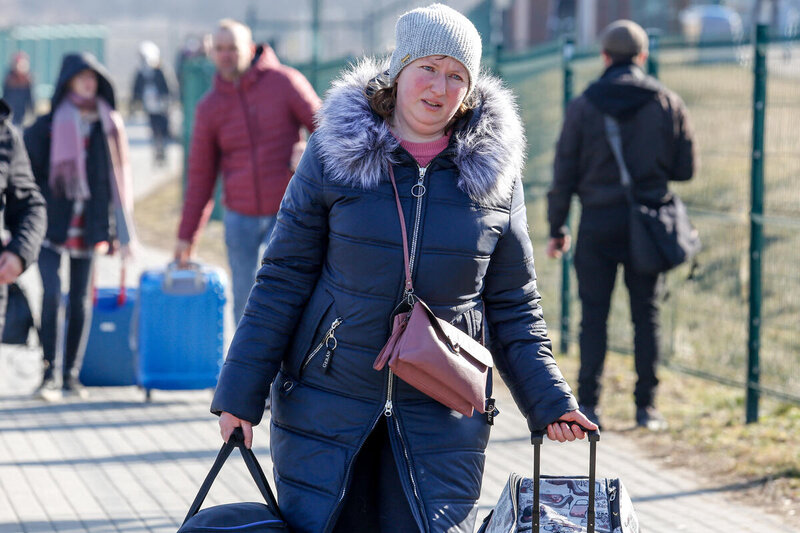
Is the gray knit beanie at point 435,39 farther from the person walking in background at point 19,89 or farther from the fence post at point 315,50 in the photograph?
the person walking in background at point 19,89

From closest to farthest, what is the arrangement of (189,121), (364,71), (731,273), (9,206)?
(364,71)
(9,206)
(731,273)
(189,121)

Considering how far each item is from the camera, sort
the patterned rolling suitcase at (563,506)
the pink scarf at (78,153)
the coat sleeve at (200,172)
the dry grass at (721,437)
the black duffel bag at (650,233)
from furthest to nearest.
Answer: the pink scarf at (78,153) < the coat sleeve at (200,172) < the black duffel bag at (650,233) < the dry grass at (721,437) < the patterned rolling suitcase at (563,506)

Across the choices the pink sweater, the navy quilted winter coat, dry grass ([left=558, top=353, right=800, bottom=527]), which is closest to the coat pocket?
the navy quilted winter coat

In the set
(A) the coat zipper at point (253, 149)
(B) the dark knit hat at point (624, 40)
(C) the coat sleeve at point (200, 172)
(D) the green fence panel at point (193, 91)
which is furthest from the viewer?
(D) the green fence panel at point (193, 91)

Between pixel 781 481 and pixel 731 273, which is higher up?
pixel 731 273

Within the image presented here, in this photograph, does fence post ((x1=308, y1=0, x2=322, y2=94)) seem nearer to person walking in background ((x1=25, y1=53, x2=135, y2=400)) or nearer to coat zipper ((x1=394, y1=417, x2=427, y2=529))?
person walking in background ((x1=25, y1=53, x2=135, y2=400))

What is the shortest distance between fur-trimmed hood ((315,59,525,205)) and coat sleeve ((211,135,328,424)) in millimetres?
87

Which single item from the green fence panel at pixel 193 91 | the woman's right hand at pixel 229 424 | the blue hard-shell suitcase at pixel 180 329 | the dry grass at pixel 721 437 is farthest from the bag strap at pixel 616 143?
the green fence panel at pixel 193 91

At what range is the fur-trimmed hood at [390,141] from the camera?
337 cm

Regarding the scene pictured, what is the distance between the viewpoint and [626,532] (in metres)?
3.11

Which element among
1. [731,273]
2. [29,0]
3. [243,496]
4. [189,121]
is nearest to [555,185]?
[731,273]

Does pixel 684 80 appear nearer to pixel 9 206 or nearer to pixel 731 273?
pixel 731 273

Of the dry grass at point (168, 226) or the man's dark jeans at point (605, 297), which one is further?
the dry grass at point (168, 226)

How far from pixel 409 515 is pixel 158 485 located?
2693 mm
